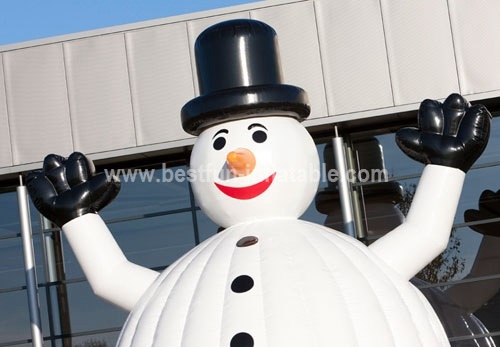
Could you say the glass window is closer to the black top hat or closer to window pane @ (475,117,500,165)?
window pane @ (475,117,500,165)

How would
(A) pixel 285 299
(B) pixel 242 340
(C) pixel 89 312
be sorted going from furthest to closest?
1. (C) pixel 89 312
2. (A) pixel 285 299
3. (B) pixel 242 340

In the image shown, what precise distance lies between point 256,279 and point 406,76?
16.8 ft

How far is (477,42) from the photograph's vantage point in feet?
30.8

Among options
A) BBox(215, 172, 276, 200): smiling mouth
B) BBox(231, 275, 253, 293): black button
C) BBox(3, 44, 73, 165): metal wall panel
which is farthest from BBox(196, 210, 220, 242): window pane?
BBox(231, 275, 253, 293): black button

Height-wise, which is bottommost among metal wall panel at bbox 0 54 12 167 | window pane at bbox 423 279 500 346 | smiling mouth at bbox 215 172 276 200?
window pane at bbox 423 279 500 346

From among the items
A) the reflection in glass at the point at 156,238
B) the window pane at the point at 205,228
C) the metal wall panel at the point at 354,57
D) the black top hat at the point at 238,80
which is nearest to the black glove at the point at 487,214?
the metal wall panel at the point at 354,57

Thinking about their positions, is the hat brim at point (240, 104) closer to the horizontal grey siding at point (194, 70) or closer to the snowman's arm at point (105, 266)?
the snowman's arm at point (105, 266)

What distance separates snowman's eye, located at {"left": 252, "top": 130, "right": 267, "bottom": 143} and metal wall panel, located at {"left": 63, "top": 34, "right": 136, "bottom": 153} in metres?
4.75

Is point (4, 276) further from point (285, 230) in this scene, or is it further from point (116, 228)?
point (285, 230)

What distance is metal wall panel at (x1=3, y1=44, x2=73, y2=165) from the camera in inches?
400

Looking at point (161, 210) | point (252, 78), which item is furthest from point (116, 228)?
point (252, 78)

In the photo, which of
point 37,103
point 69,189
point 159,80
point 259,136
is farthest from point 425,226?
point 37,103

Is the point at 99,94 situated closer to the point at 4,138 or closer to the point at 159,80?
the point at 159,80

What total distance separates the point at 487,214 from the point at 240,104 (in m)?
5.57
